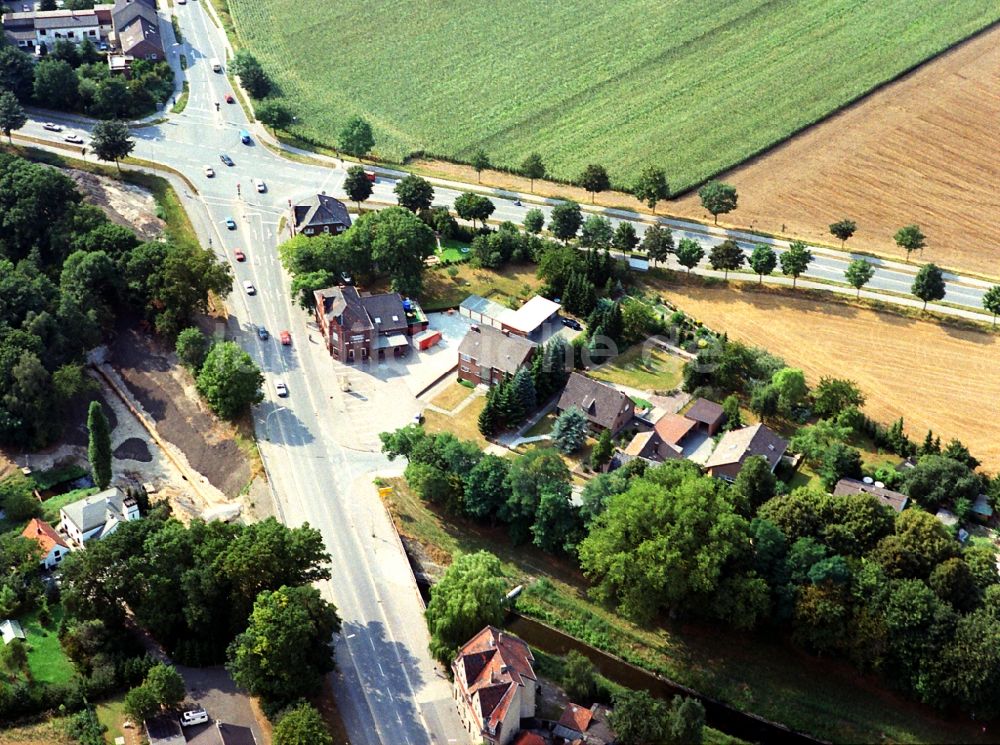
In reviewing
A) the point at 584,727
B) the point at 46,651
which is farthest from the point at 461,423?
the point at 46,651

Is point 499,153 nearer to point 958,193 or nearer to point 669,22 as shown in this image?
point 669,22

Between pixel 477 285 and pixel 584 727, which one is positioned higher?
pixel 477 285

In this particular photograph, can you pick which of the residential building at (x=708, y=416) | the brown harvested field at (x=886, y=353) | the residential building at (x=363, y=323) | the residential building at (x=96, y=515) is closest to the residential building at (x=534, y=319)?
the residential building at (x=363, y=323)

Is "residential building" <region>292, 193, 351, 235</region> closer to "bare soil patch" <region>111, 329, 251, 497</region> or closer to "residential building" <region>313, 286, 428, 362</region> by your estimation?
"residential building" <region>313, 286, 428, 362</region>

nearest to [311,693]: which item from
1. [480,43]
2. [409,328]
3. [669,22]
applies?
[409,328]

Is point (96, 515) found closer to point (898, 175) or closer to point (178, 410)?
point (178, 410)

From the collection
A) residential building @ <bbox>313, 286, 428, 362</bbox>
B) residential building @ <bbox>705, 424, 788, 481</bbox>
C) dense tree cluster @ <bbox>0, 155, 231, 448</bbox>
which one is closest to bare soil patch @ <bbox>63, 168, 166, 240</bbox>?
dense tree cluster @ <bbox>0, 155, 231, 448</bbox>
